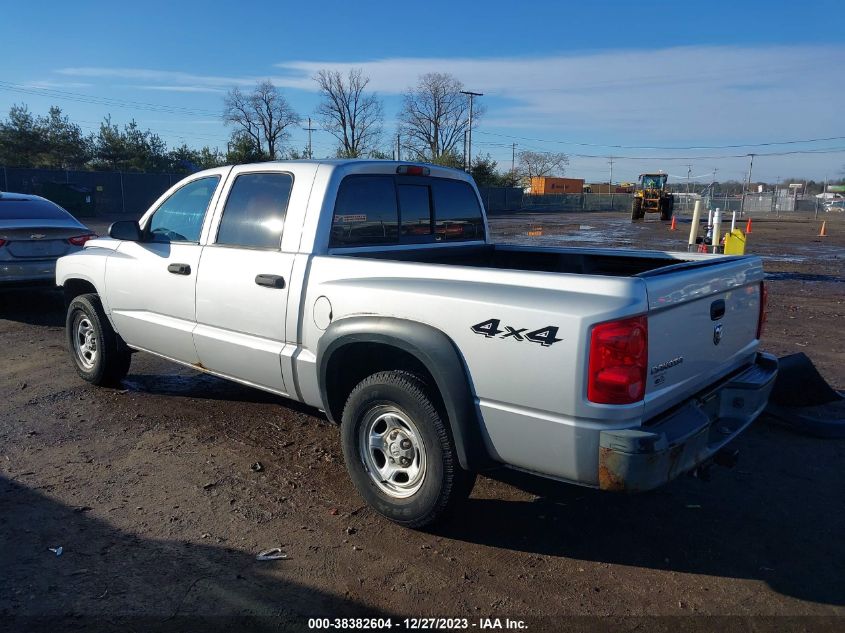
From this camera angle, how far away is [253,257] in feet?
14.2

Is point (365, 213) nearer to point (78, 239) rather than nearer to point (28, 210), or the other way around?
point (78, 239)

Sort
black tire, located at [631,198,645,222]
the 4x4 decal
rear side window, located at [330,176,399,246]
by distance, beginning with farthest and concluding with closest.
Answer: black tire, located at [631,198,645,222], rear side window, located at [330,176,399,246], the 4x4 decal

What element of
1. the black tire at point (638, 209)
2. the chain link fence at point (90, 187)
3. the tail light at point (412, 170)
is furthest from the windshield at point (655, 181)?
the tail light at point (412, 170)

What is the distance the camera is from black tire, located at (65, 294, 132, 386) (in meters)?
5.80

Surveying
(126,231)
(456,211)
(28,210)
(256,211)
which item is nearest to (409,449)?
(256,211)

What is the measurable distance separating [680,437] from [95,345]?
5.06 meters

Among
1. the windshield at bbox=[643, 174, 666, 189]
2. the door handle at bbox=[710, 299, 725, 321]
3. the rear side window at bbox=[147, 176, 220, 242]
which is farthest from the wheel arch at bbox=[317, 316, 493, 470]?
the windshield at bbox=[643, 174, 666, 189]

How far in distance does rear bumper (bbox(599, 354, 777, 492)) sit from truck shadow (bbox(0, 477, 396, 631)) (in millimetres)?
1228

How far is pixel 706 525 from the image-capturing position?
3.76 metres

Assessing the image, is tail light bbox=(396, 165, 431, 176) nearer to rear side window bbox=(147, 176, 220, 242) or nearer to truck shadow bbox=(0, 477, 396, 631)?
rear side window bbox=(147, 176, 220, 242)

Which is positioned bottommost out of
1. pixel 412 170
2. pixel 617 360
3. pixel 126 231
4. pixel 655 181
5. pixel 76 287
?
pixel 76 287

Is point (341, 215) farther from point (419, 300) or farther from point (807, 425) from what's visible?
point (807, 425)

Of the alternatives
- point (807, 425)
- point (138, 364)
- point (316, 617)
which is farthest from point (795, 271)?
point (316, 617)

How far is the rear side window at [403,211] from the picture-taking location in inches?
168
